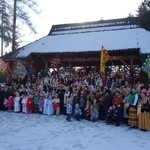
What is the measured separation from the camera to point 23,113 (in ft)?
59.8

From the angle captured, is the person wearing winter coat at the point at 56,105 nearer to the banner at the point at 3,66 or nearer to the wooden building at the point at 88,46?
the wooden building at the point at 88,46

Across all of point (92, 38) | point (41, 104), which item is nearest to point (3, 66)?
point (92, 38)

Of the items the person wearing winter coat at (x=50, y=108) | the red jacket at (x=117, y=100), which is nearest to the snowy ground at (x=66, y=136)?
the red jacket at (x=117, y=100)

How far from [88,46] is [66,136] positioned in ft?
32.9

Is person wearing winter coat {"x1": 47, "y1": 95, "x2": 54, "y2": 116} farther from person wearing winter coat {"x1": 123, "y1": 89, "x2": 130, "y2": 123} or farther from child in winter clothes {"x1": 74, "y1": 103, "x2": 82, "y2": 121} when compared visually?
person wearing winter coat {"x1": 123, "y1": 89, "x2": 130, "y2": 123}

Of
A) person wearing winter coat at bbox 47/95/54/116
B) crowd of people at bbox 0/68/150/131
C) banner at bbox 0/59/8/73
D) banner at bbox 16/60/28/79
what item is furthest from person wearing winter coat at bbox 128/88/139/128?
banner at bbox 0/59/8/73

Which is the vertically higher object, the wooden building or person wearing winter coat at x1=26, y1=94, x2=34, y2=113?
the wooden building

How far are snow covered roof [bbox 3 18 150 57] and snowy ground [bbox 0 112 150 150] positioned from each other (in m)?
6.61

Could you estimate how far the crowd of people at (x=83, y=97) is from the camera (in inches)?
553

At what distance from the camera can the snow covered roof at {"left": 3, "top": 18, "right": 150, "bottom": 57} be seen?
20.1 m

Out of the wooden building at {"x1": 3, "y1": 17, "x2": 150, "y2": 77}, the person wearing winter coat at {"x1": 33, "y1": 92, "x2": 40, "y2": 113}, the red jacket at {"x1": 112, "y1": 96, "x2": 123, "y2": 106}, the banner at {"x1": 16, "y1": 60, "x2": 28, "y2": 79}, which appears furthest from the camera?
the banner at {"x1": 16, "y1": 60, "x2": 28, "y2": 79}

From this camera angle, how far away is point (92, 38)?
2233cm

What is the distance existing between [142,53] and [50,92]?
5.15m

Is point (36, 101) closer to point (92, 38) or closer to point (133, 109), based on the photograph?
point (133, 109)
